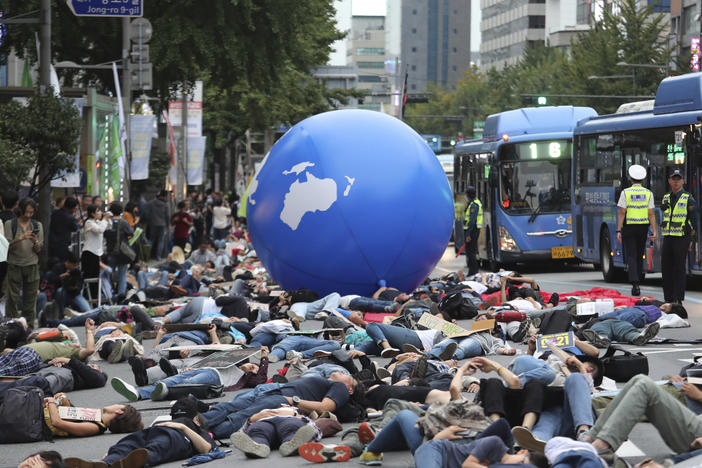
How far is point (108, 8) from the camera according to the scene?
23812mm

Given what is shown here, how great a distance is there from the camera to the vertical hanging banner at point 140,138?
1247 inches

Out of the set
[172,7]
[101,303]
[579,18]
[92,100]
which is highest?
[579,18]

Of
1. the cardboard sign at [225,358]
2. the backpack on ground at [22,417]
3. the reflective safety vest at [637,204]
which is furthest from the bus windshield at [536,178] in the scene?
the backpack on ground at [22,417]

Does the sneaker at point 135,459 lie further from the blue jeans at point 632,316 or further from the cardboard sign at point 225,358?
the blue jeans at point 632,316

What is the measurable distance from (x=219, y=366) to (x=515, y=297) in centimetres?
637

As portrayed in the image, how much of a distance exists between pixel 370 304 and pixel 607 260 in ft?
28.5

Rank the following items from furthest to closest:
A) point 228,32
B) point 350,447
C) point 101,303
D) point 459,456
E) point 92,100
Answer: point 228,32, point 92,100, point 101,303, point 350,447, point 459,456

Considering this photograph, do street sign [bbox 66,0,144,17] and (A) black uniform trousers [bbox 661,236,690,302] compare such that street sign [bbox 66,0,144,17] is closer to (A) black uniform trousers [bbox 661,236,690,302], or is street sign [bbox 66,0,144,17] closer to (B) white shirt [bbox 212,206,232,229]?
(A) black uniform trousers [bbox 661,236,690,302]

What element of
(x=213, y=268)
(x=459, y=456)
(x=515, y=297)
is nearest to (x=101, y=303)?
(x=213, y=268)

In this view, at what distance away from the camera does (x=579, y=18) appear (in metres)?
126

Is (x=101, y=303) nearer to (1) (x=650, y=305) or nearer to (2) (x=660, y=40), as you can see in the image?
(1) (x=650, y=305)

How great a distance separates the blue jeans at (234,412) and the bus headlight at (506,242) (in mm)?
18875

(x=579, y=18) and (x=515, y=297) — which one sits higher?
(x=579, y=18)

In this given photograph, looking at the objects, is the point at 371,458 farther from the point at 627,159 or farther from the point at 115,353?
the point at 627,159
